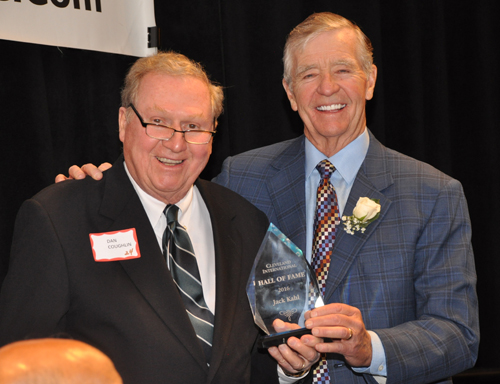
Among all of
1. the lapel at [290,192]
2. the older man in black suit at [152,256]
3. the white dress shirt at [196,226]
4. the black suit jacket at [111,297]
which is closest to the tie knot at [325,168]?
the lapel at [290,192]

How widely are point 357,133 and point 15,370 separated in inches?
88.1

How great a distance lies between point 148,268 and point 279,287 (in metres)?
0.49

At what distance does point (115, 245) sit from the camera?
6.81ft

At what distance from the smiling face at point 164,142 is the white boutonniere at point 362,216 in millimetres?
746

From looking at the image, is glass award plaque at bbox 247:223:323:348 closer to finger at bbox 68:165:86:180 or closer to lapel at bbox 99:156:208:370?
lapel at bbox 99:156:208:370

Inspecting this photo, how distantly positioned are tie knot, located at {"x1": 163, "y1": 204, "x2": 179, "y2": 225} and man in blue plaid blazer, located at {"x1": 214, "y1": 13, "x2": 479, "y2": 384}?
61 centimetres

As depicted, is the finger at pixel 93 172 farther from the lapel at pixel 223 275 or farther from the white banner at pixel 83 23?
the white banner at pixel 83 23

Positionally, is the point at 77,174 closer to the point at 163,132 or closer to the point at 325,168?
the point at 163,132

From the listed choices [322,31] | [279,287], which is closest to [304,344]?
[279,287]

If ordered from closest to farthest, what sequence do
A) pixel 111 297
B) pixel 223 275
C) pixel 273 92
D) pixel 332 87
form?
pixel 111 297 < pixel 223 275 < pixel 332 87 < pixel 273 92

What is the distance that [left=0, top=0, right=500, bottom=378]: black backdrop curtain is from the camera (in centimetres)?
323

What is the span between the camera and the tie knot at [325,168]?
2.72 m

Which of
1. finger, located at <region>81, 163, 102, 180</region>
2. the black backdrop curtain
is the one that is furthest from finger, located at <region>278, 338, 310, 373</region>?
the black backdrop curtain

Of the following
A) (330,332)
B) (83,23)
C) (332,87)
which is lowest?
(330,332)
